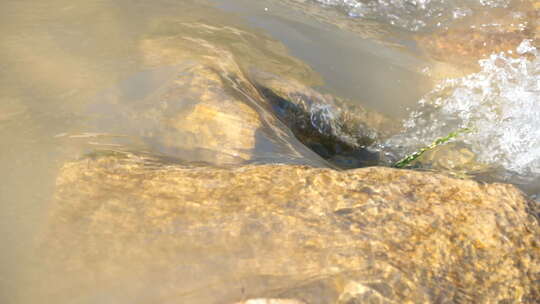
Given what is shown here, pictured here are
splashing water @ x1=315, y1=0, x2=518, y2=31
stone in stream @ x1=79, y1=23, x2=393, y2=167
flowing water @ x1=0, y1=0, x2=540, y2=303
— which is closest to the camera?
flowing water @ x1=0, y1=0, x2=540, y2=303

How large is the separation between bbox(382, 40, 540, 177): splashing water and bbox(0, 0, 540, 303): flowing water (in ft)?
0.04

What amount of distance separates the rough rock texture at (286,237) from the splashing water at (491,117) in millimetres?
1964

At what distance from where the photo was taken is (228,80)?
10.2ft

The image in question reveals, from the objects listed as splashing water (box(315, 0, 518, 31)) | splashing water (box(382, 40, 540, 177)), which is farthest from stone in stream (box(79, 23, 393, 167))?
splashing water (box(315, 0, 518, 31))

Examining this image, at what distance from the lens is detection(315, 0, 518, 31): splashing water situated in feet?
19.8

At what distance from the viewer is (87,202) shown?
2.09 m

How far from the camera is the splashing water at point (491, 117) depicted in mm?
4051

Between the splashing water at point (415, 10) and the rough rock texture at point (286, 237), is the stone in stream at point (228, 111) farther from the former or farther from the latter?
the splashing water at point (415, 10)

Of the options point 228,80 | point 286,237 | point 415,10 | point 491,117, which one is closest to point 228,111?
point 228,80

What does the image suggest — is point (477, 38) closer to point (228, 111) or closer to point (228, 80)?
point (228, 80)

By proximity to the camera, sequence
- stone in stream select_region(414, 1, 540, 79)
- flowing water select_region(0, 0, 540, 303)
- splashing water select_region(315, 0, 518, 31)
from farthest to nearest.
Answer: splashing water select_region(315, 0, 518, 31) < stone in stream select_region(414, 1, 540, 79) < flowing water select_region(0, 0, 540, 303)

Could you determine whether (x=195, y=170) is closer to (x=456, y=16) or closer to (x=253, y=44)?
(x=253, y=44)

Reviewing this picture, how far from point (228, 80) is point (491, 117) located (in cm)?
265

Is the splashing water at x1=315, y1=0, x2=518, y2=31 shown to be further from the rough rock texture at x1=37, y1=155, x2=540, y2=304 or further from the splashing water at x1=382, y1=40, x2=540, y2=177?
the rough rock texture at x1=37, y1=155, x2=540, y2=304
